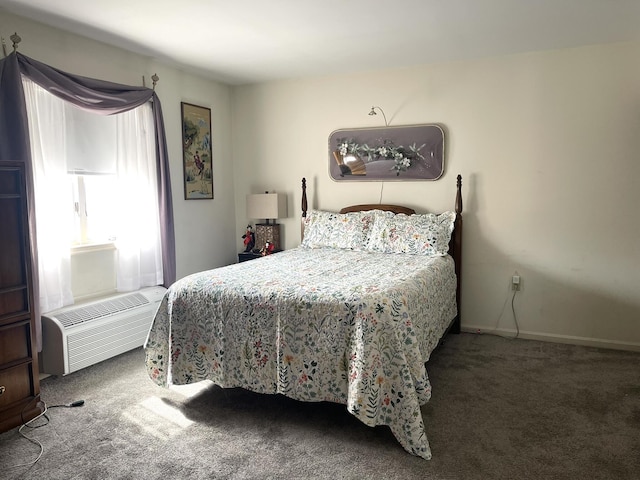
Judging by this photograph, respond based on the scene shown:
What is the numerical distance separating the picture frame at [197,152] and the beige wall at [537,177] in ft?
4.20

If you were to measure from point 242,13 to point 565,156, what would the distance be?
271cm

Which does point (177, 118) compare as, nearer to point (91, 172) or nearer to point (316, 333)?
point (91, 172)

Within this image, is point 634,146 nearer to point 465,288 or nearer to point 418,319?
point 465,288

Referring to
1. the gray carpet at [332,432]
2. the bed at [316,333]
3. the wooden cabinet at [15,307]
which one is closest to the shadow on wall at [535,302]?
the gray carpet at [332,432]

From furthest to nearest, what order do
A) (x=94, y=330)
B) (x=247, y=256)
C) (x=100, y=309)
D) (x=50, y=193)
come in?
(x=247, y=256), (x=100, y=309), (x=94, y=330), (x=50, y=193)

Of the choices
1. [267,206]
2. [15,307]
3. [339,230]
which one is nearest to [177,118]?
[267,206]

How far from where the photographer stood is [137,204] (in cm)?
386

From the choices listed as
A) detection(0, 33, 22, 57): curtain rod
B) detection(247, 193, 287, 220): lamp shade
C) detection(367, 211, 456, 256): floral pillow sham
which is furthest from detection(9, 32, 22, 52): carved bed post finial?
detection(367, 211, 456, 256): floral pillow sham

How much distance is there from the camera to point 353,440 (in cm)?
239

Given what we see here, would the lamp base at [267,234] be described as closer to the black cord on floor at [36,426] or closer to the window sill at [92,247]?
the window sill at [92,247]

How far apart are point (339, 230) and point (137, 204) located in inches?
68.2

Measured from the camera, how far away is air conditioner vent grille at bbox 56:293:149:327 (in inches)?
126

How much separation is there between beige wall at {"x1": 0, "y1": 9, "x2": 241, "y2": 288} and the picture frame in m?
0.06

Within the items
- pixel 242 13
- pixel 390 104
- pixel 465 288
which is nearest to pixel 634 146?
pixel 465 288
